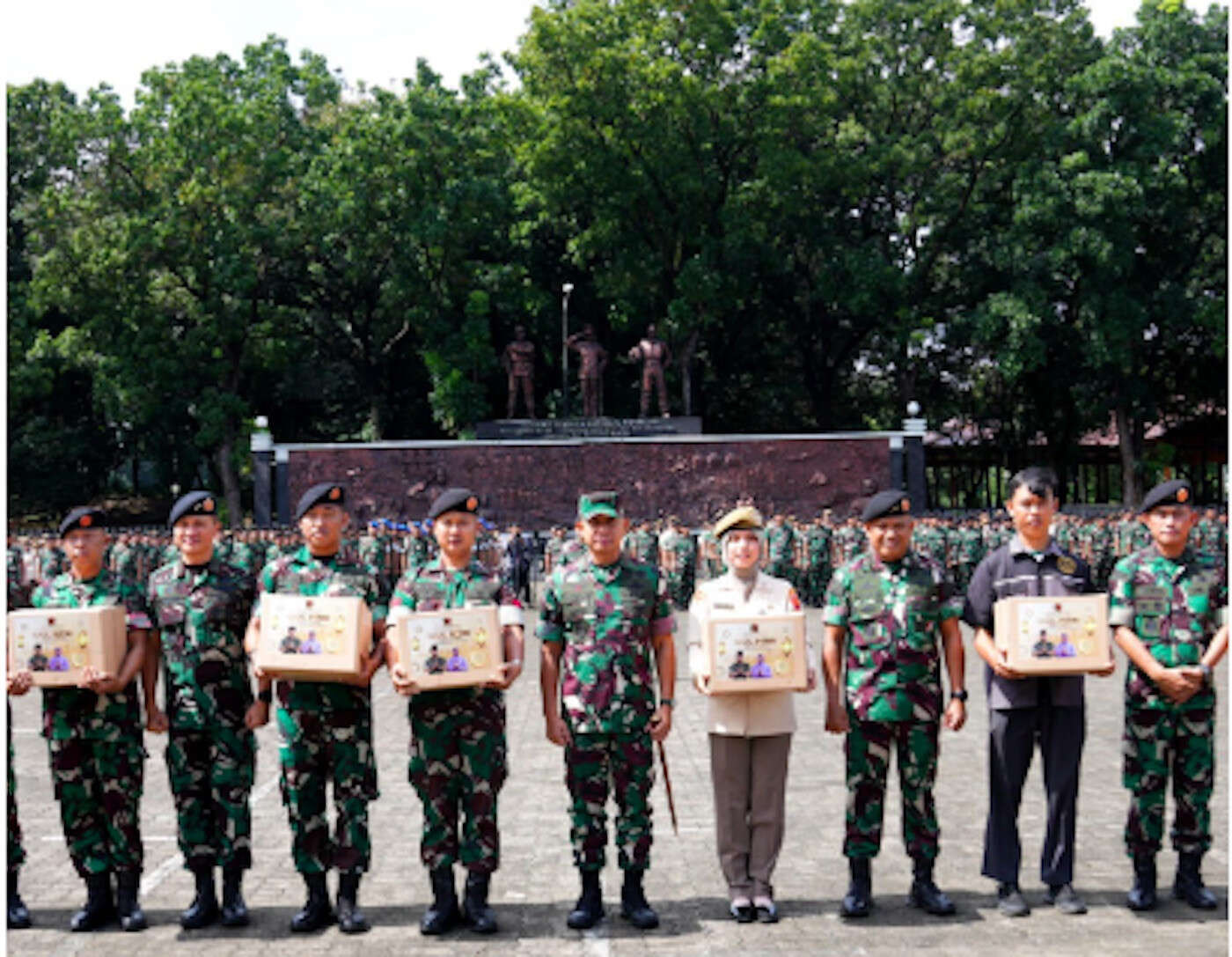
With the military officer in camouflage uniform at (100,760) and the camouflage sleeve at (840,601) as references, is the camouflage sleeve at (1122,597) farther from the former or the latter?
the military officer in camouflage uniform at (100,760)

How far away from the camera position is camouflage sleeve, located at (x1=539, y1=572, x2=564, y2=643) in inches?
224

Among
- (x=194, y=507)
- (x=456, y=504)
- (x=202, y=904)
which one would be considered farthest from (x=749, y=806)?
(x=194, y=507)

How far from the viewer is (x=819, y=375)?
41.7m

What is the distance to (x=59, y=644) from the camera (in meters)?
5.58

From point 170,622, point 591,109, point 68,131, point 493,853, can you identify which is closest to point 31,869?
point 170,622

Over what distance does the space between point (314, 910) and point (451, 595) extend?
144cm

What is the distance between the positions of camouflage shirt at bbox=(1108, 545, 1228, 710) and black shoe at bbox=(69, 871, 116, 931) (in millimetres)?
4558

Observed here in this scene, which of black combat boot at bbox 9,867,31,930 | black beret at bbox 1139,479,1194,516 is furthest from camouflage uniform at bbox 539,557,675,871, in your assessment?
black combat boot at bbox 9,867,31,930

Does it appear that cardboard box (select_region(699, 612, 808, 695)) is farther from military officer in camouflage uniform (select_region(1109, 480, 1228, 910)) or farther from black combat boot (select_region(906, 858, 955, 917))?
military officer in camouflage uniform (select_region(1109, 480, 1228, 910))

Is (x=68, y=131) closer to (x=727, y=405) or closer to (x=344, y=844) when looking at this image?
(x=727, y=405)

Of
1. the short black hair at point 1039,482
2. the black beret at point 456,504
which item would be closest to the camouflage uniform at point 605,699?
the black beret at point 456,504

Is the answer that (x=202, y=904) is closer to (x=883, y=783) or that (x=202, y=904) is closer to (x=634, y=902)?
(x=634, y=902)

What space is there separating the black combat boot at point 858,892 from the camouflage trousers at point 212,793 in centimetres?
262

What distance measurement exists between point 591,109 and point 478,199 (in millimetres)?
4084
